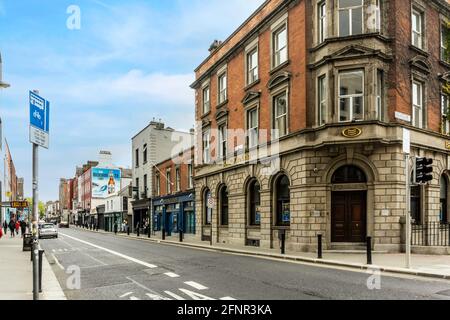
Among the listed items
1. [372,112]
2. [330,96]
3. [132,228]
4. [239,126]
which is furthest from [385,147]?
[132,228]

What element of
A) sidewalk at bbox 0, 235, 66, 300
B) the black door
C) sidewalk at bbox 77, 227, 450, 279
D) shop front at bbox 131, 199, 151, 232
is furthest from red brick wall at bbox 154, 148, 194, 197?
sidewalk at bbox 0, 235, 66, 300

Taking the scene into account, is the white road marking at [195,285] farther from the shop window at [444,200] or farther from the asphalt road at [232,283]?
the shop window at [444,200]

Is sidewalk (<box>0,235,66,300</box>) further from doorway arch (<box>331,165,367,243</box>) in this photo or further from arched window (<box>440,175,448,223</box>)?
arched window (<box>440,175,448,223</box>)

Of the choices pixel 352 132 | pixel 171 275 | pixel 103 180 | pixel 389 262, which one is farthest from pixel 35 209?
pixel 103 180

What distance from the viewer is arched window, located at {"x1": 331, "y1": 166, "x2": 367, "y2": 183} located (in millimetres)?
20817

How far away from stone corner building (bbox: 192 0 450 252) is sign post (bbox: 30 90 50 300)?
13.3 meters

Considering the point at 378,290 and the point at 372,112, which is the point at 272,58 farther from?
the point at 378,290

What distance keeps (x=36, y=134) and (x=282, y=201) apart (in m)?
17.4

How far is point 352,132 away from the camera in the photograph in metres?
20.0

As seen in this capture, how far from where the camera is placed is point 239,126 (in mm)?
29188

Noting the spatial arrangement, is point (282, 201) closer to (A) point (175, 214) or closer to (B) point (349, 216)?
(B) point (349, 216)

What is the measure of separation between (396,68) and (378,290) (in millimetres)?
13477

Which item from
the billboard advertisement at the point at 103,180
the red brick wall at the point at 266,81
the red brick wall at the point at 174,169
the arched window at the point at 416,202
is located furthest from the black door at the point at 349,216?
the billboard advertisement at the point at 103,180

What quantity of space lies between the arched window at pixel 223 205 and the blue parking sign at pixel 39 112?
2269cm
